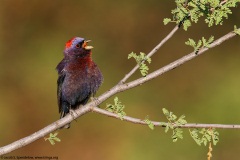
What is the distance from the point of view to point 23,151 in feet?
48.1

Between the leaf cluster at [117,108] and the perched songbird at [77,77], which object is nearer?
the leaf cluster at [117,108]

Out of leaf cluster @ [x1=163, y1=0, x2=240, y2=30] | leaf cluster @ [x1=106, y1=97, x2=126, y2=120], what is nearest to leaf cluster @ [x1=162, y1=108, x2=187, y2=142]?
leaf cluster @ [x1=106, y1=97, x2=126, y2=120]

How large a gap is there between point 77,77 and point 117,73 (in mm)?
8183

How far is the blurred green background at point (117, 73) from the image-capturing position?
14.9m

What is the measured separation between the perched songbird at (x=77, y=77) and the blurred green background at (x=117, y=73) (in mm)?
6301

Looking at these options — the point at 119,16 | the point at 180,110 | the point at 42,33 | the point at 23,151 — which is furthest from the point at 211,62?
the point at 23,151

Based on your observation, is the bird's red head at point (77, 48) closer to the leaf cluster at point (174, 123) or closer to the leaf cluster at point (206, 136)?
the leaf cluster at point (174, 123)

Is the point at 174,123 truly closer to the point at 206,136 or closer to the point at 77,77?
the point at 206,136

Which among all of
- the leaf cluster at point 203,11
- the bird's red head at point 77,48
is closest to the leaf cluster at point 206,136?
the leaf cluster at point 203,11

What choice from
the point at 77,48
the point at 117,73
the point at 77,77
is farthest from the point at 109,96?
the point at 117,73

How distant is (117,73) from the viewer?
53.5 ft

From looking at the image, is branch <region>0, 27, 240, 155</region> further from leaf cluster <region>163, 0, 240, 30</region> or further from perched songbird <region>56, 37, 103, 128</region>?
perched songbird <region>56, 37, 103, 128</region>

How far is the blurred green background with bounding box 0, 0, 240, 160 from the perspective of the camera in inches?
585

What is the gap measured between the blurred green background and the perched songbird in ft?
20.7
